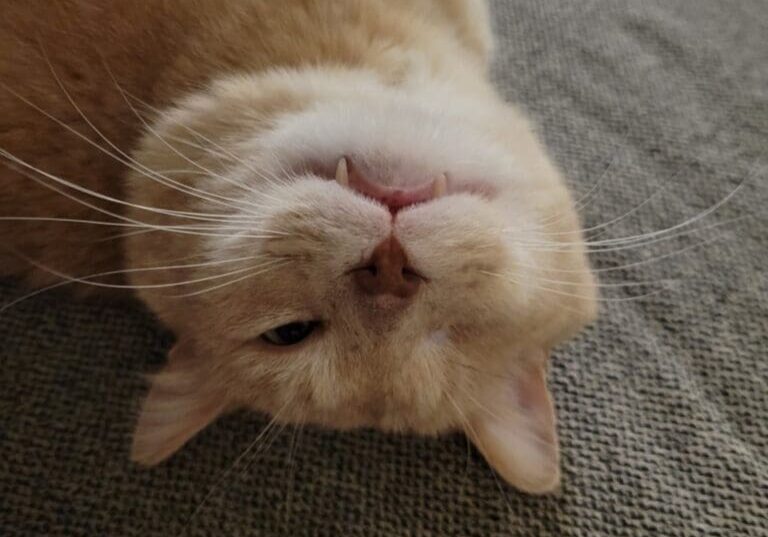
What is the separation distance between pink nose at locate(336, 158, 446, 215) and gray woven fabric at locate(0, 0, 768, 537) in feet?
1.64

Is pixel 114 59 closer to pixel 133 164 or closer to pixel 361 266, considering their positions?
pixel 133 164

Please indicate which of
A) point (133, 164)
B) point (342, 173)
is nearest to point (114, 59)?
point (133, 164)

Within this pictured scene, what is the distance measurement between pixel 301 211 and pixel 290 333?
216 millimetres

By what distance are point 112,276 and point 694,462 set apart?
1090 mm

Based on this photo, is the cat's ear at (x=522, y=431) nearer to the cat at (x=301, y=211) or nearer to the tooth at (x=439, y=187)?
the cat at (x=301, y=211)

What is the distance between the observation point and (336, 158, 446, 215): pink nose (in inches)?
35.9

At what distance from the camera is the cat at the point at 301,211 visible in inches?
35.7

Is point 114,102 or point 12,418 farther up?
point 114,102

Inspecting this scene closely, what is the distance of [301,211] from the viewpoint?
0.87m

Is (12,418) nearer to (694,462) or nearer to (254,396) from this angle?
(254,396)

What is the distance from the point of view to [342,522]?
1141 millimetres

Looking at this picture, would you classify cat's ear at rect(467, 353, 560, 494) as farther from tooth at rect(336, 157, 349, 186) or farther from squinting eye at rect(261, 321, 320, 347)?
tooth at rect(336, 157, 349, 186)

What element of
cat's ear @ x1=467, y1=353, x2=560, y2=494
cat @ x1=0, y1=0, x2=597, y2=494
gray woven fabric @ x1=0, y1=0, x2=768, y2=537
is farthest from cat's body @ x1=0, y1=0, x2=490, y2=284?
cat's ear @ x1=467, y1=353, x2=560, y2=494

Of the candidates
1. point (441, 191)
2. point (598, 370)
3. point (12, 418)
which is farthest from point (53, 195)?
point (598, 370)
